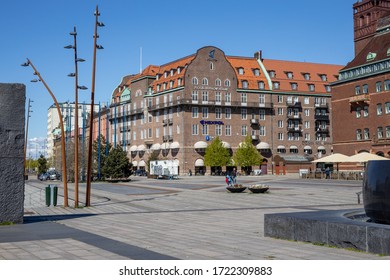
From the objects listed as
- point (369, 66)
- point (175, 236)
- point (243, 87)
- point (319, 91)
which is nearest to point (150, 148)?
point (243, 87)

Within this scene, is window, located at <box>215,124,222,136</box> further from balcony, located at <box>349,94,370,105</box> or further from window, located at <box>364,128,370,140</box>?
window, located at <box>364,128,370,140</box>

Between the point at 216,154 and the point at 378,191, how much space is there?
255ft

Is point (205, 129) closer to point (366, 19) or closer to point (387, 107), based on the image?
point (366, 19)

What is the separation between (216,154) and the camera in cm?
8925

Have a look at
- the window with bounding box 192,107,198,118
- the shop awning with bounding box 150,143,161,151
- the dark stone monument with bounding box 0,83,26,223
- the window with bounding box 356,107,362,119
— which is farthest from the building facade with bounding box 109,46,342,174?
the dark stone monument with bounding box 0,83,26,223

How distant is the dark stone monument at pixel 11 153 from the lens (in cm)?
1698

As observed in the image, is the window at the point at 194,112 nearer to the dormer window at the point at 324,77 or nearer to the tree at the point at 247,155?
the tree at the point at 247,155

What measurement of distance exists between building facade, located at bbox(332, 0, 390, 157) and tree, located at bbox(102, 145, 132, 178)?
3309 cm

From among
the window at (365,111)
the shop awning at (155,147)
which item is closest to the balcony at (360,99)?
the window at (365,111)

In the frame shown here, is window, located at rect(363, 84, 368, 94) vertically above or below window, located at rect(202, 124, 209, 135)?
above

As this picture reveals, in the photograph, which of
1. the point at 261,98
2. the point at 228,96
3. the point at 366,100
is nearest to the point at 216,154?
the point at 228,96

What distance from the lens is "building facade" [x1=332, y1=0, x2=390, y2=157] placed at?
68938 millimetres

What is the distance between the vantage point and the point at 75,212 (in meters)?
23.0
